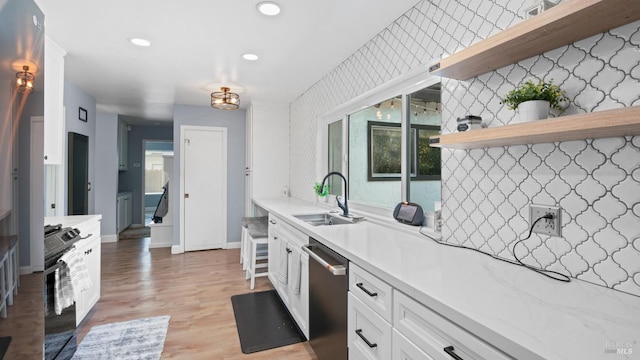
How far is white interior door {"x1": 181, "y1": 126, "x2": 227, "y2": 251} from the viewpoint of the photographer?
15.9ft

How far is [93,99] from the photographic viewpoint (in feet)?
14.6

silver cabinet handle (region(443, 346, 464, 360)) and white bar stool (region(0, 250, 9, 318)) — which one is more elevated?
white bar stool (region(0, 250, 9, 318))

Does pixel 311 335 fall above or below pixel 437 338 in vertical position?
below

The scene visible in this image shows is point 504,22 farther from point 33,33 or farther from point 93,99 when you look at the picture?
point 93,99

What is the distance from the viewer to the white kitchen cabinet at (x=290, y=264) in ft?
7.06

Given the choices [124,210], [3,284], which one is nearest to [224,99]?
[3,284]

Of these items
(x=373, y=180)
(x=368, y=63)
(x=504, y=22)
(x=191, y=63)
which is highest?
(x=191, y=63)

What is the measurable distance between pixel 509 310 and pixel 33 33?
1506 millimetres

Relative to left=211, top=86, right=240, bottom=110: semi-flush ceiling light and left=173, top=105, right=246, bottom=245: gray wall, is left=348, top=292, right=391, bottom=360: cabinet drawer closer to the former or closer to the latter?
left=211, top=86, right=240, bottom=110: semi-flush ceiling light

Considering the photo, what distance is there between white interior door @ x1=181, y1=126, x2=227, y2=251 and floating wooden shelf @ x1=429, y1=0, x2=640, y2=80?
14.0 ft

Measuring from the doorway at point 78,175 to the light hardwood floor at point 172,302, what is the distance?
0.89 meters

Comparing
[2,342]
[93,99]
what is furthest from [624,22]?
[93,99]

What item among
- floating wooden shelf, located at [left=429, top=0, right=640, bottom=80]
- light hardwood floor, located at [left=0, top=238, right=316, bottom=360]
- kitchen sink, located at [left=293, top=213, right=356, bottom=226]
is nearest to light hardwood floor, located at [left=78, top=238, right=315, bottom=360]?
light hardwood floor, located at [left=0, top=238, right=316, bottom=360]

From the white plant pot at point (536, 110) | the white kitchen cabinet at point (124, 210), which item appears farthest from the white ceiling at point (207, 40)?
the white kitchen cabinet at point (124, 210)
